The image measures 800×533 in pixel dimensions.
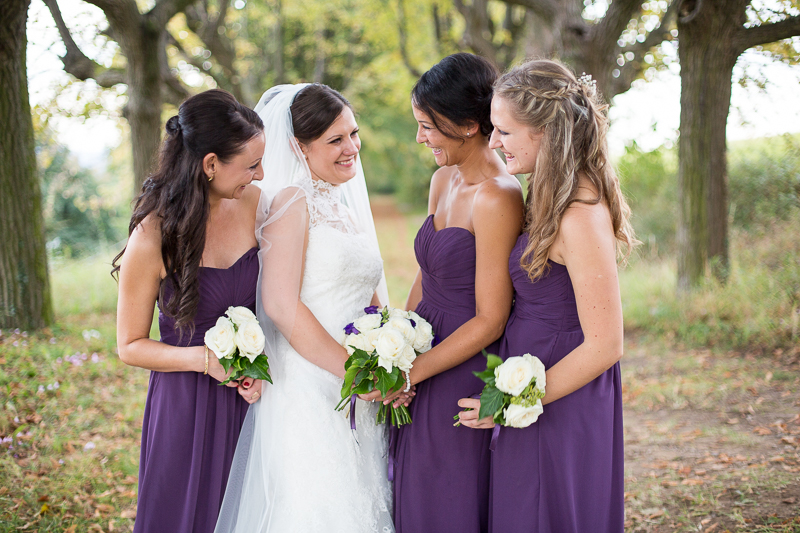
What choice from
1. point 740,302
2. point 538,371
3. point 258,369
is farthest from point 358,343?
point 740,302

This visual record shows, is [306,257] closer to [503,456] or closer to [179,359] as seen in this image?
[179,359]

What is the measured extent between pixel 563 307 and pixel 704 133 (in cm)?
633

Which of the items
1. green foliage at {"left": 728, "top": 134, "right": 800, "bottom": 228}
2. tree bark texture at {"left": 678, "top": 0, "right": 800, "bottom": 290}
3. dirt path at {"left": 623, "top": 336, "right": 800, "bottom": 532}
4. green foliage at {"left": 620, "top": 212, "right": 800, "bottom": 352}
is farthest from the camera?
green foliage at {"left": 728, "top": 134, "right": 800, "bottom": 228}

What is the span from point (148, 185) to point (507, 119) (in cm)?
163

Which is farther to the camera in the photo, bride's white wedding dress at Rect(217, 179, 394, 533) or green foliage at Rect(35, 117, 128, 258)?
green foliage at Rect(35, 117, 128, 258)

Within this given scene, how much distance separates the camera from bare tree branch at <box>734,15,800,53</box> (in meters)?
6.80

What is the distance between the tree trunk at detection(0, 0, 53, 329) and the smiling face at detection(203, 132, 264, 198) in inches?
163

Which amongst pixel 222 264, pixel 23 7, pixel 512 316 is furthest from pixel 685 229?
pixel 23 7

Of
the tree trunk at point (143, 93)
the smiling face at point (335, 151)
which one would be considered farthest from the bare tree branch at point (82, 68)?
the smiling face at point (335, 151)

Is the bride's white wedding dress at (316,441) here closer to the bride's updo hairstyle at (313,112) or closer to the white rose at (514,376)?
the bride's updo hairstyle at (313,112)

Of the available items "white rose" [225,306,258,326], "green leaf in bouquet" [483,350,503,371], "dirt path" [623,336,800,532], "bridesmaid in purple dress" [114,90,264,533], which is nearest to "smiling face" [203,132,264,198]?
"bridesmaid in purple dress" [114,90,264,533]

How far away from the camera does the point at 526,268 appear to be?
2480 mm

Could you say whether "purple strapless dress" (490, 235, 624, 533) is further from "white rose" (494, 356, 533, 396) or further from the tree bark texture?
the tree bark texture

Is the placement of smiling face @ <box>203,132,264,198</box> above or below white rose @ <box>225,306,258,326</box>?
above
